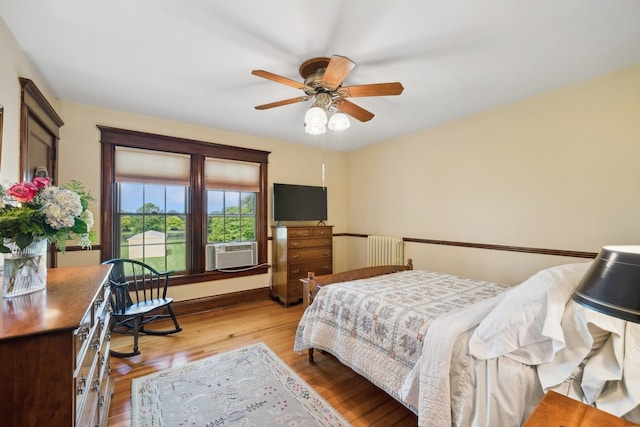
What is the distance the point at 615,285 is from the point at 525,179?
2.49 metres

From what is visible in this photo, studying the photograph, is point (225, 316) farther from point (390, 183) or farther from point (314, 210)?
point (390, 183)

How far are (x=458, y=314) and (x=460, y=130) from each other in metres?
2.45

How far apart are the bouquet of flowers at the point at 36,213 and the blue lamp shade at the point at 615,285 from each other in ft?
6.35

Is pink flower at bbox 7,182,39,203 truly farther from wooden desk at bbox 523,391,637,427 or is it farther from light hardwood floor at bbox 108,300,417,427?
wooden desk at bbox 523,391,637,427

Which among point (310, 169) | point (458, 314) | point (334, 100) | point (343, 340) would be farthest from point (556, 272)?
point (310, 169)

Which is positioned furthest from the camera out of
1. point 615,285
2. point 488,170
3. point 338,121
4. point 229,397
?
point 488,170

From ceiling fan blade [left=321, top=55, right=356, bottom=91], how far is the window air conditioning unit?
2589mm

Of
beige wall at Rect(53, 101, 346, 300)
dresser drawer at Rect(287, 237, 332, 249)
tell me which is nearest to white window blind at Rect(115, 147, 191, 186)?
beige wall at Rect(53, 101, 346, 300)

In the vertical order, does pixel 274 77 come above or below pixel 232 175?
above

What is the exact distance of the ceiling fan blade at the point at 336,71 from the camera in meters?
1.62

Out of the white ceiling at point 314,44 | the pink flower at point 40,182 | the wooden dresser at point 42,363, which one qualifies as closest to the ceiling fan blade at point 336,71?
the white ceiling at point 314,44

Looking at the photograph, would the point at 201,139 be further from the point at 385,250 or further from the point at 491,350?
the point at 491,350

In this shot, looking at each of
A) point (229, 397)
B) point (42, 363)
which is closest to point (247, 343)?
point (229, 397)

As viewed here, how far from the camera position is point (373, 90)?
6.38 ft
